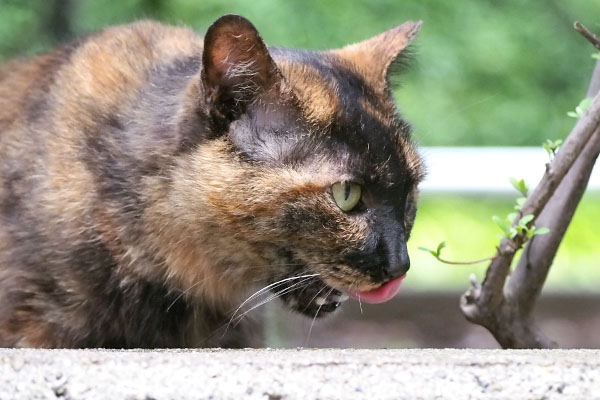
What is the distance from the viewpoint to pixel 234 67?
90.2 inches

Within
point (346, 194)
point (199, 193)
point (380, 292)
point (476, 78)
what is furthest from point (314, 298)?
point (476, 78)

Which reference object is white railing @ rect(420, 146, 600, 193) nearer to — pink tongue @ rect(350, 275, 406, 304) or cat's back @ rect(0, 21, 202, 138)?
cat's back @ rect(0, 21, 202, 138)

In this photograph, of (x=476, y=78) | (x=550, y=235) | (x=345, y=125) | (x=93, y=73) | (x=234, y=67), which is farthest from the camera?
(x=476, y=78)

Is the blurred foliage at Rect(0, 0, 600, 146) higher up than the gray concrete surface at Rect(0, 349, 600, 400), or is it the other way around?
the gray concrete surface at Rect(0, 349, 600, 400)

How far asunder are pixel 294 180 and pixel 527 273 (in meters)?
0.75

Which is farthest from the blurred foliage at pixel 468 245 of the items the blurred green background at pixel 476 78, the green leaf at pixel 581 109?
the green leaf at pixel 581 109

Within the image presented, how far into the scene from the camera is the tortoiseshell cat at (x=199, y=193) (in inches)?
91.5

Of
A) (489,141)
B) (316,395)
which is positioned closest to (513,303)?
(316,395)

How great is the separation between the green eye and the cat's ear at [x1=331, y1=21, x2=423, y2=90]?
0.42 m

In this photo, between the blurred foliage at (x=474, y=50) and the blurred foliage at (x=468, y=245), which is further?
the blurred foliage at (x=468, y=245)

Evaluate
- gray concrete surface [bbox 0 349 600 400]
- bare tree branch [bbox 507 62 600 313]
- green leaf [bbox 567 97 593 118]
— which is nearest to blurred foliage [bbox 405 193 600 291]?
bare tree branch [bbox 507 62 600 313]

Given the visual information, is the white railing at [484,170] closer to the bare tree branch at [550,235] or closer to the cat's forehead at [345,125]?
the bare tree branch at [550,235]

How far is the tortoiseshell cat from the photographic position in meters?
2.32

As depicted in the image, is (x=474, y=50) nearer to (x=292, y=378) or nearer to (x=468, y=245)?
(x=468, y=245)
